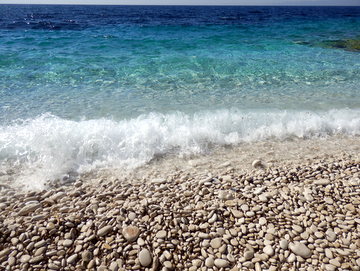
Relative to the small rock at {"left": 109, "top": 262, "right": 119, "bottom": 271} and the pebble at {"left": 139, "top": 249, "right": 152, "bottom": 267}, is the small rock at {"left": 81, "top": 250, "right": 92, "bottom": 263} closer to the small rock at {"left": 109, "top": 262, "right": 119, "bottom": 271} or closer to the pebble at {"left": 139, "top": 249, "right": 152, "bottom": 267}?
the small rock at {"left": 109, "top": 262, "right": 119, "bottom": 271}

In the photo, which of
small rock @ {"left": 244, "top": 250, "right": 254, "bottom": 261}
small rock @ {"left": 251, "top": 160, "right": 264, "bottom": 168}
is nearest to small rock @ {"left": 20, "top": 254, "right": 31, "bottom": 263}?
small rock @ {"left": 244, "top": 250, "right": 254, "bottom": 261}

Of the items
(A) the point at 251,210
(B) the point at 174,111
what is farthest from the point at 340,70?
(A) the point at 251,210

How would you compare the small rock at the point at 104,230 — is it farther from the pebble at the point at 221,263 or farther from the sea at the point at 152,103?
the sea at the point at 152,103

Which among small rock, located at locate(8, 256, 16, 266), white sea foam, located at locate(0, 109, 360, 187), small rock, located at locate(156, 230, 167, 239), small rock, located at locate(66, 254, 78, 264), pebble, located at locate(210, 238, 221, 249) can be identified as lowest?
small rock, located at locate(66, 254, 78, 264)

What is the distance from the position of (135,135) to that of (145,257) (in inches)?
Result: 136

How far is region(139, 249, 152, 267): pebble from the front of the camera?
3313 millimetres

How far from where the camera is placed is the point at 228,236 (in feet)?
12.0

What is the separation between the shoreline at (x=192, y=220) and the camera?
3.36 m

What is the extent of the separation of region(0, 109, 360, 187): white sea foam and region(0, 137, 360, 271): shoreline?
61 centimetres

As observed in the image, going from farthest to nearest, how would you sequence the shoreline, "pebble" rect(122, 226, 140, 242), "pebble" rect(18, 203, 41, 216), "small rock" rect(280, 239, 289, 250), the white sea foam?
the white sea foam
"pebble" rect(18, 203, 41, 216)
"pebble" rect(122, 226, 140, 242)
"small rock" rect(280, 239, 289, 250)
the shoreline

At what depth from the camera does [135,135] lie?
637cm

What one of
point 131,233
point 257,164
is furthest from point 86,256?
point 257,164

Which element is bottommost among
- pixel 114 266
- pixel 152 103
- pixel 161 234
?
pixel 114 266

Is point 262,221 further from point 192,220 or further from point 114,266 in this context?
point 114,266
